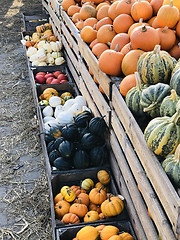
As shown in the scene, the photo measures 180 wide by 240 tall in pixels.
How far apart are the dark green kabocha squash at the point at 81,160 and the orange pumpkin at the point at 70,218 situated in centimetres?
62

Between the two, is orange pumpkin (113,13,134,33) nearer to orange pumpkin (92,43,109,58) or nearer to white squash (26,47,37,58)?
orange pumpkin (92,43,109,58)

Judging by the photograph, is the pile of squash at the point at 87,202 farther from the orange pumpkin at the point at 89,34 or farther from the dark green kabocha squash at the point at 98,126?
the orange pumpkin at the point at 89,34

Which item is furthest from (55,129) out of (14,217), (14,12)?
(14,12)

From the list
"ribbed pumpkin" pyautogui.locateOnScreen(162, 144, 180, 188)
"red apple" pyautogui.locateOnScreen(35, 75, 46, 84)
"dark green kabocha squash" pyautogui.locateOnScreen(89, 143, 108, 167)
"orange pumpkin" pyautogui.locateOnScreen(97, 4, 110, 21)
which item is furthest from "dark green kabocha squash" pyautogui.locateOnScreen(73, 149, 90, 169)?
"red apple" pyautogui.locateOnScreen(35, 75, 46, 84)

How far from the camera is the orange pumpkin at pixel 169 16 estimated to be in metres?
2.79

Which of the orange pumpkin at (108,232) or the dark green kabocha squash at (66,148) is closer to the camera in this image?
the orange pumpkin at (108,232)

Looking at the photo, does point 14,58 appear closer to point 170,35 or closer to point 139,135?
point 170,35

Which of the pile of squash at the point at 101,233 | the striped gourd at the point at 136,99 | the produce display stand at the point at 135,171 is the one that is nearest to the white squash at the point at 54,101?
the produce display stand at the point at 135,171

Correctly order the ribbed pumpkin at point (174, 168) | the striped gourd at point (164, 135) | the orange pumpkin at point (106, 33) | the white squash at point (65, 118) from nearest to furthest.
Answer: the ribbed pumpkin at point (174, 168), the striped gourd at point (164, 135), the orange pumpkin at point (106, 33), the white squash at point (65, 118)

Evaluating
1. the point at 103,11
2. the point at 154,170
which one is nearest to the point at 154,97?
the point at 154,170

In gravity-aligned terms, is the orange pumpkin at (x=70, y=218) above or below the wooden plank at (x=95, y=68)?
below

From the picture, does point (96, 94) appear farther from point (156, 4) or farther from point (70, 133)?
point (156, 4)

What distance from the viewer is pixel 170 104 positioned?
1.91 metres

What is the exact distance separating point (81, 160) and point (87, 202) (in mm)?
466
